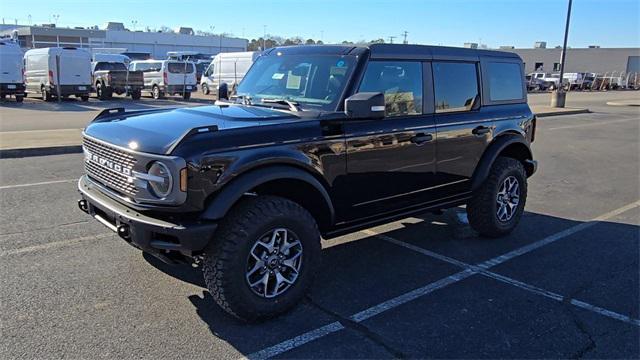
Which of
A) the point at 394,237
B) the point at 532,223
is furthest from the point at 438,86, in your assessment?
the point at 532,223

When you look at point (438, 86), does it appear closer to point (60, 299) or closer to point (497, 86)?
point (497, 86)

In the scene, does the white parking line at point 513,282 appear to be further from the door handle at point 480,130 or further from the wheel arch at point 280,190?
the wheel arch at point 280,190

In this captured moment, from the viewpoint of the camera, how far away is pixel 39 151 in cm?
1030

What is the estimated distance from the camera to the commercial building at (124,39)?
63719mm

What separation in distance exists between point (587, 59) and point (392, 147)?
9205 centimetres

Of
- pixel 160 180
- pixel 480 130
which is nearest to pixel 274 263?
pixel 160 180

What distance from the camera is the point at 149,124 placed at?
12.9 ft

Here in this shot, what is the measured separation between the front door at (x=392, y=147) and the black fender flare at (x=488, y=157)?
0.74 m

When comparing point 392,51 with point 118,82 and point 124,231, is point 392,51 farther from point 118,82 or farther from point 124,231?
point 118,82

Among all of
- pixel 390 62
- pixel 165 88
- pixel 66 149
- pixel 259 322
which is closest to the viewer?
pixel 259 322

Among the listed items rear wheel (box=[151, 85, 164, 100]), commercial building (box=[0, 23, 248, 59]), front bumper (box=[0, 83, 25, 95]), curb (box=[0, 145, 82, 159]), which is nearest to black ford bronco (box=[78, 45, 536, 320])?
curb (box=[0, 145, 82, 159])

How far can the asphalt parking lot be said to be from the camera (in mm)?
3438

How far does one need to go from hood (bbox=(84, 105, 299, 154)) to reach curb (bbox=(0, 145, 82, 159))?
6.66 meters

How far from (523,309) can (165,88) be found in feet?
83.3
